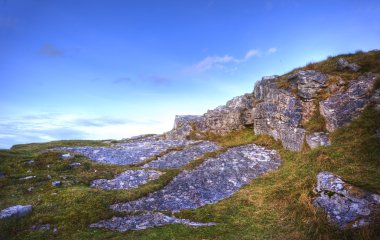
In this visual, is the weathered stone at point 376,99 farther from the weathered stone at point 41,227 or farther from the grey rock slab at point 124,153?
the weathered stone at point 41,227

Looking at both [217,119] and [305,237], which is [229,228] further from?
[217,119]

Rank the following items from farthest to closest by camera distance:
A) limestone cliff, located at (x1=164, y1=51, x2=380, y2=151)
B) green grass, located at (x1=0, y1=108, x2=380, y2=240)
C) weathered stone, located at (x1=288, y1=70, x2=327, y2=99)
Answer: weathered stone, located at (x1=288, y1=70, x2=327, y2=99), limestone cliff, located at (x1=164, y1=51, x2=380, y2=151), green grass, located at (x1=0, y1=108, x2=380, y2=240)

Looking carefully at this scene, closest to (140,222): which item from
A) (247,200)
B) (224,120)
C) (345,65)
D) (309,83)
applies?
(247,200)

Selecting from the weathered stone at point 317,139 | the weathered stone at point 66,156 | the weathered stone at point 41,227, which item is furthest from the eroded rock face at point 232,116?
the weathered stone at point 41,227

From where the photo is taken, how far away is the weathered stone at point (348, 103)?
30.1 m

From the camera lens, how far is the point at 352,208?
16875mm

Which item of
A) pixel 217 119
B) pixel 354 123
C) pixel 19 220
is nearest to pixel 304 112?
pixel 354 123

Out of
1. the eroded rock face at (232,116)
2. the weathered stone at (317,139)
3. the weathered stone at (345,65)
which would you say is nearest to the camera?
the weathered stone at (317,139)

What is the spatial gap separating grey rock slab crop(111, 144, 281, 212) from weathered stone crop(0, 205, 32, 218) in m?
6.39

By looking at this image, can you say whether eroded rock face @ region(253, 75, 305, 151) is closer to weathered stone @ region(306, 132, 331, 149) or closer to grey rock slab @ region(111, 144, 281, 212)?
weathered stone @ region(306, 132, 331, 149)

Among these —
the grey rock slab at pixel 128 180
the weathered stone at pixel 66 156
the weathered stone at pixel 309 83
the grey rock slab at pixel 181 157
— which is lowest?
the grey rock slab at pixel 128 180

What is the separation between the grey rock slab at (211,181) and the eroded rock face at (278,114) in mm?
2989

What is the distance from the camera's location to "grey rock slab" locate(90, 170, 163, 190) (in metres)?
28.1

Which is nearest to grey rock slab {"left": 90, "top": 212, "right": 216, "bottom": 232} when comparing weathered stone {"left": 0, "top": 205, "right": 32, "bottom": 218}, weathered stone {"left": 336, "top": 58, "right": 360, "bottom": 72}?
weathered stone {"left": 0, "top": 205, "right": 32, "bottom": 218}
